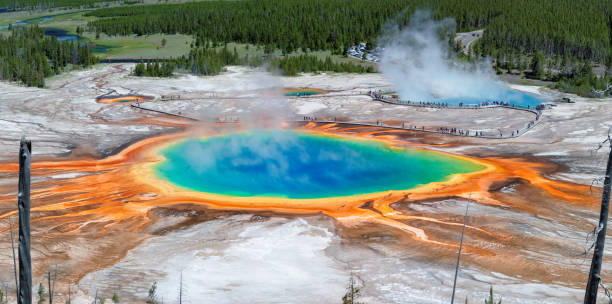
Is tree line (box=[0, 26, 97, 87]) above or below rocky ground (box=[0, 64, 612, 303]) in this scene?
above

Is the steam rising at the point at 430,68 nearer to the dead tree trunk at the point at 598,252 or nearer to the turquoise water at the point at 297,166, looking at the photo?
the turquoise water at the point at 297,166

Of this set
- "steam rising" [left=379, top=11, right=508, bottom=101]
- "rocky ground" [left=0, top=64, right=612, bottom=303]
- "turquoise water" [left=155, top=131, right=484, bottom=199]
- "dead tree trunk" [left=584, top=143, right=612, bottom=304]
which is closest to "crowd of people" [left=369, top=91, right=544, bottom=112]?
"rocky ground" [left=0, top=64, right=612, bottom=303]

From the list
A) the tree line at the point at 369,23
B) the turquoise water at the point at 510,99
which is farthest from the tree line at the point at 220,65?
the turquoise water at the point at 510,99

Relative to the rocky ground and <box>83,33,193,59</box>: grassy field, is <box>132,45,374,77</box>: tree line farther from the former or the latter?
<box>83,33,193,59</box>: grassy field

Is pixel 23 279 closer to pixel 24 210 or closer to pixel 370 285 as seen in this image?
pixel 24 210

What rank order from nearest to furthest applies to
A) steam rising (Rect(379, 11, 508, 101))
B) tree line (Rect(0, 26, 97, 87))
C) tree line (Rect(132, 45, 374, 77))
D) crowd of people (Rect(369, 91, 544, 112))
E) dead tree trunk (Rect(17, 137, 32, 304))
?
dead tree trunk (Rect(17, 137, 32, 304)) < crowd of people (Rect(369, 91, 544, 112)) < steam rising (Rect(379, 11, 508, 101)) < tree line (Rect(0, 26, 97, 87)) < tree line (Rect(132, 45, 374, 77))
